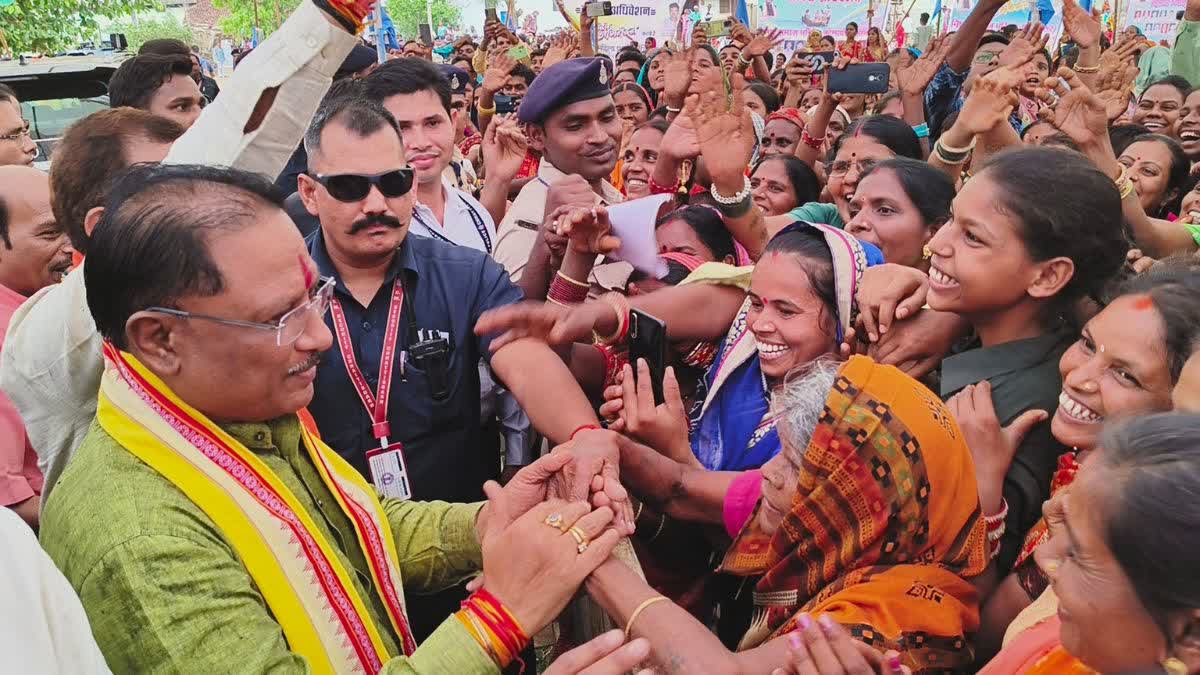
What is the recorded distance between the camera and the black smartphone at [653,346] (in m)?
2.35

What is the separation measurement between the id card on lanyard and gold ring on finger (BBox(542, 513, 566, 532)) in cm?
73

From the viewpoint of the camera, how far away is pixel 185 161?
218cm

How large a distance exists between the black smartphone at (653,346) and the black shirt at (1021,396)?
0.77 m

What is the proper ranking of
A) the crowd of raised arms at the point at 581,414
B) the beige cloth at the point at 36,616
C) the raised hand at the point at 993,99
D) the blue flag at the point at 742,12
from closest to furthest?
the beige cloth at the point at 36,616 → the crowd of raised arms at the point at 581,414 → the raised hand at the point at 993,99 → the blue flag at the point at 742,12

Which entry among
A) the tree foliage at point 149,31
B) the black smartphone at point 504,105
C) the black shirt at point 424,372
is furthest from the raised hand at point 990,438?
the tree foliage at point 149,31

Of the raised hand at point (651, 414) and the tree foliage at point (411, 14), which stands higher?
the raised hand at point (651, 414)

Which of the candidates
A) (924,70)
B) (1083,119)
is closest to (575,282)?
(1083,119)

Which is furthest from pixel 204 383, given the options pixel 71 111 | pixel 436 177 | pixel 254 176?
pixel 71 111

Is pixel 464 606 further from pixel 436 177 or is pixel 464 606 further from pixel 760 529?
pixel 436 177

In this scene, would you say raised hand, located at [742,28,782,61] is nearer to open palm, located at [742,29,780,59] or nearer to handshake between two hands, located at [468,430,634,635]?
open palm, located at [742,29,780,59]

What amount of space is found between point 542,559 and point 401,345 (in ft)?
3.13

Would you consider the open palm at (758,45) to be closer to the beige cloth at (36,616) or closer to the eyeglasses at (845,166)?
the eyeglasses at (845,166)

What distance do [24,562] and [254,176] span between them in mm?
898

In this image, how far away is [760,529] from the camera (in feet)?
6.61
